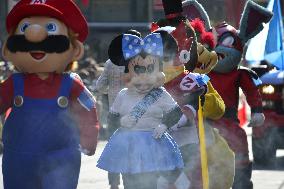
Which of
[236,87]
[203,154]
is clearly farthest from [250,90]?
[203,154]

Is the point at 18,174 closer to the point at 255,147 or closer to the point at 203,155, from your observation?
the point at 203,155

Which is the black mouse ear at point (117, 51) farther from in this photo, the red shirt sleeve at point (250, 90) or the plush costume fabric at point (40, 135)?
the red shirt sleeve at point (250, 90)

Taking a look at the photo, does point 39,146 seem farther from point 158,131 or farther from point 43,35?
point 158,131

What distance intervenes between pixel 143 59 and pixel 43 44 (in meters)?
0.79

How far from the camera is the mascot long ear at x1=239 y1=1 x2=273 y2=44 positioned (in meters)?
9.70

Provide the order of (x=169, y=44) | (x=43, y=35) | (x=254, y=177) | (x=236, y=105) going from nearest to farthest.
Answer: (x=43, y=35) < (x=169, y=44) < (x=236, y=105) < (x=254, y=177)

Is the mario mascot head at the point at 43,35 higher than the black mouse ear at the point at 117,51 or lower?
higher

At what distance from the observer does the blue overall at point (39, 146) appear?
6957 mm

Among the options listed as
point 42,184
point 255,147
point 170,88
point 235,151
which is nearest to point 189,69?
point 170,88

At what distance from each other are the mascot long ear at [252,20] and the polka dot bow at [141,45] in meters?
2.38

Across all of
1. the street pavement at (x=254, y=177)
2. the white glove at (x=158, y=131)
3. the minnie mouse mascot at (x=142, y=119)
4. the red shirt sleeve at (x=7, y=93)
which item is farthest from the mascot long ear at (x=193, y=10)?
the red shirt sleeve at (x=7, y=93)

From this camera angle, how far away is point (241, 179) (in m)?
9.36

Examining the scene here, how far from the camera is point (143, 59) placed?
7477 millimetres

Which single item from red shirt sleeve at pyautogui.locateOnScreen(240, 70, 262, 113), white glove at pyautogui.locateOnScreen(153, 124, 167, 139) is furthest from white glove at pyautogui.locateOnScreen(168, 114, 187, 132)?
red shirt sleeve at pyautogui.locateOnScreen(240, 70, 262, 113)
